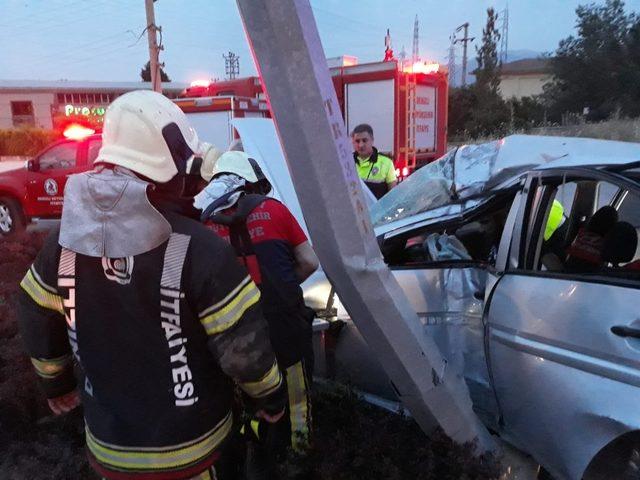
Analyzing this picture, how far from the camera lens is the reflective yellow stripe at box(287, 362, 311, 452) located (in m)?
2.46

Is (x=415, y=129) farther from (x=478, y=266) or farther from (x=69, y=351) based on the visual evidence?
(x=69, y=351)

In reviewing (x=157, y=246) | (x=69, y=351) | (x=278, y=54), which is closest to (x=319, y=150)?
(x=278, y=54)

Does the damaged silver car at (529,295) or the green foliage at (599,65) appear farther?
the green foliage at (599,65)

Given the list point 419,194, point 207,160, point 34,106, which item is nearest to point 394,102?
point 419,194

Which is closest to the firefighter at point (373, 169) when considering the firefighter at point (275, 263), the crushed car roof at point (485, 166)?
the crushed car roof at point (485, 166)

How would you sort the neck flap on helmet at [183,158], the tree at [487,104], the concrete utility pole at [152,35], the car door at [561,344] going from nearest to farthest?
the neck flap on helmet at [183,158] < the car door at [561,344] < the concrete utility pole at [152,35] < the tree at [487,104]

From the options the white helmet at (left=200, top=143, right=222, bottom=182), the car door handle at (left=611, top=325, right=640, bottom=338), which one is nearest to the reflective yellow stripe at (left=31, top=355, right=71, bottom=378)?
the white helmet at (left=200, top=143, right=222, bottom=182)

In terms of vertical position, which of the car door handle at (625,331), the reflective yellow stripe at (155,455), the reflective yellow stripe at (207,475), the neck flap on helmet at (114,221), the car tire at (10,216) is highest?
the neck flap on helmet at (114,221)

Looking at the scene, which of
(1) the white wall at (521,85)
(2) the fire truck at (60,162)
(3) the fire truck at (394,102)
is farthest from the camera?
(1) the white wall at (521,85)

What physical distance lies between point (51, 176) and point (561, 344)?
9133 mm

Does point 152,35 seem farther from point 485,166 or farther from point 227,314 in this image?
point 227,314

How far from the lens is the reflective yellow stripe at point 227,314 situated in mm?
1430

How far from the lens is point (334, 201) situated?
1.76 metres

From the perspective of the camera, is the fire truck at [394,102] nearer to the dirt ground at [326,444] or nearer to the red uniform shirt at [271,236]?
the dirt ground at [326,444]
